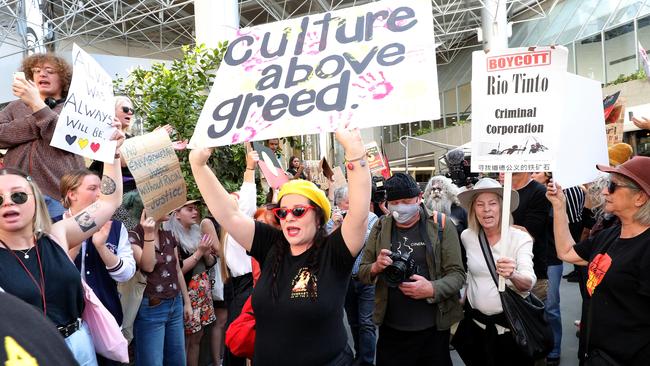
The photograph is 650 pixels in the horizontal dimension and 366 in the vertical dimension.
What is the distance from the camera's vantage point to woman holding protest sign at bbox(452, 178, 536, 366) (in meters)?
3.23

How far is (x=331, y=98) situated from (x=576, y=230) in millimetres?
4235

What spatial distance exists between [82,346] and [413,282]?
75.3 inches

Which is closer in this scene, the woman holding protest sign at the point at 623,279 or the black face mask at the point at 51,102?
the woman holding protest sign at the point at 623,279

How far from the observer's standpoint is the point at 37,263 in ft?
7.38

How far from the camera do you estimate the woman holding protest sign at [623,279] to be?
243 centimetres

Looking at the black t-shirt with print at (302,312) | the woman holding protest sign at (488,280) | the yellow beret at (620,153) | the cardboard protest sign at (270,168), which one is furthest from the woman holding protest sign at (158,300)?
the yellow beret at (620,153)

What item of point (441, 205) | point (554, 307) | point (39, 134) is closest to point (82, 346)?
point (39, 134)

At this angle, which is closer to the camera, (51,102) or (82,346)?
(82,346)

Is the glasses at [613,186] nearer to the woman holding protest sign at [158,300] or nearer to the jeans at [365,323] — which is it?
the jeans at [365,323]

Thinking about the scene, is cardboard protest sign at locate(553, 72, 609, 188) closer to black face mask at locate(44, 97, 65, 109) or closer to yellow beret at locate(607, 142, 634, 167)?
yellow beret at locate(607, 142, 634, 167)

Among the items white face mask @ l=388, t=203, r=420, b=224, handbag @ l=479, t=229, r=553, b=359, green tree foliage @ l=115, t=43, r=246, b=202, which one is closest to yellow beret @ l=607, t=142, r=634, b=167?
handbag @ l=479, t=229, r=553, b=359

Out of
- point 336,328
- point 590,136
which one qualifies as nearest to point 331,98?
point 336,328

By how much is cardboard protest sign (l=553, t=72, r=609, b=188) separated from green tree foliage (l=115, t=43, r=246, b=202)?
325 centimetres

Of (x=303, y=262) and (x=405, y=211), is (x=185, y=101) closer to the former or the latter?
(x=405, y=211)
